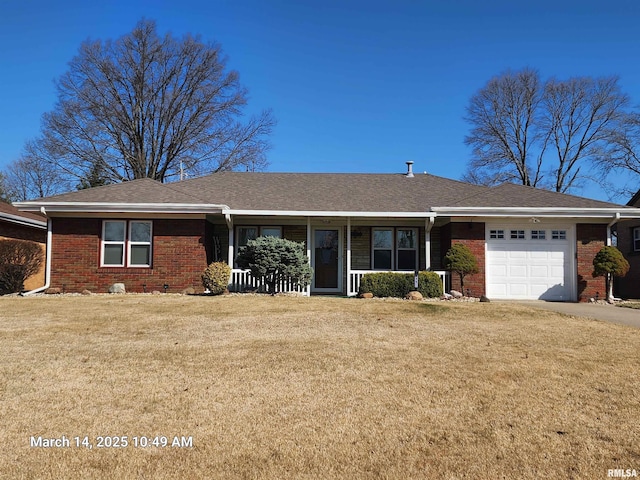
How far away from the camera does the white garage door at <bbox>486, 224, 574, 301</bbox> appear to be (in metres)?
14.4

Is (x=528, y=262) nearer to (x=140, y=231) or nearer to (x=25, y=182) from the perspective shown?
(x=140, y=231)

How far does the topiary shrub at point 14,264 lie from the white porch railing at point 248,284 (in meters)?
6.27

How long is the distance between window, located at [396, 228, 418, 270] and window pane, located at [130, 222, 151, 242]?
26.5 feet

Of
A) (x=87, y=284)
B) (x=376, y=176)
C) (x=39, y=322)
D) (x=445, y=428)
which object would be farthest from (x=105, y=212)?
(x=445, y=428)

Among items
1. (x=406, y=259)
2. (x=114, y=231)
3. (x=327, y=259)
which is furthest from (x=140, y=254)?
(x=406, y=259)

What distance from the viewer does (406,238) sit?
15875 millimetres

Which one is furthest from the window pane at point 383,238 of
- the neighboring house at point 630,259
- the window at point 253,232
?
the neighboring house at point 630,259

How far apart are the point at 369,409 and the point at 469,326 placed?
469cm

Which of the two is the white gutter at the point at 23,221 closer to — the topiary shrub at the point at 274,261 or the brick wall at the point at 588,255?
the topiary shrub at the point at 274,261

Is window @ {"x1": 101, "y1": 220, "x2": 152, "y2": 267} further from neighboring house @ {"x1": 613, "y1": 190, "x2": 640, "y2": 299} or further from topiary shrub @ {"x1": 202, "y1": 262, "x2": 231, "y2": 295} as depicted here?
neighboring house @ {"x1": 613, "y1": 190, "x2": 640, "y2": 299}

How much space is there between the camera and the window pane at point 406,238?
15.8m

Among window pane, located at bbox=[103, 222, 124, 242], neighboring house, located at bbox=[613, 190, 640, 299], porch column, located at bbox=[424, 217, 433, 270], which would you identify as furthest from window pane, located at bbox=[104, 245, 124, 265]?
neighboring house, located at bbox=[613, 190, 640, 299]

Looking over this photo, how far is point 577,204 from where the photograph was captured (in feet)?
47.7

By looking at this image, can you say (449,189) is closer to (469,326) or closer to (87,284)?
(469,326)
